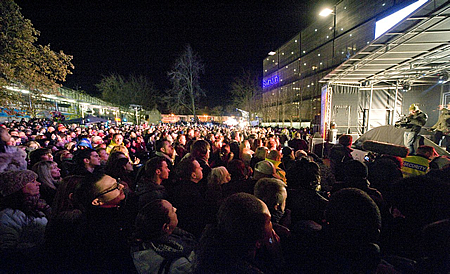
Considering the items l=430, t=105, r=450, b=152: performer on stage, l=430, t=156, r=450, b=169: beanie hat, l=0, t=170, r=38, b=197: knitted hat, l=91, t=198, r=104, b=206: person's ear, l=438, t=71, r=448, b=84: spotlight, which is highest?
l=438, t=71, r=448, b=84: spotlight

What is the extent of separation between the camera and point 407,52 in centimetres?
692

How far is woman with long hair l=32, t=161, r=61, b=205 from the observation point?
9.01ft

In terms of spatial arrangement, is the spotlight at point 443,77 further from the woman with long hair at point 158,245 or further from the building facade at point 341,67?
the woman with long hair at point 158,245

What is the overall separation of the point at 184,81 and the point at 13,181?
105 feet

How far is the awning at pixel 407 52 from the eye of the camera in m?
4.74

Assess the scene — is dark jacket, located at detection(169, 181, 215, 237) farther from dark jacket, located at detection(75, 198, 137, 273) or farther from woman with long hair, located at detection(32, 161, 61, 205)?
woman with long hair, located at detection(32, 161, 61, 205)

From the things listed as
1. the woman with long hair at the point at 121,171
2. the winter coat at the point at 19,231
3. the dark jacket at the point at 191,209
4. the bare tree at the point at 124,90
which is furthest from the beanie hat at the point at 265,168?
the bare tree at the point at 124,90

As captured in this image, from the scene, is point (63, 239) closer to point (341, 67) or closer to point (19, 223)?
point (19, 223)

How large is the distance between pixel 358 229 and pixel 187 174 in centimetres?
191

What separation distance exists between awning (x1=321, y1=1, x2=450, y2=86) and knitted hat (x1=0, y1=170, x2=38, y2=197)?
712cm

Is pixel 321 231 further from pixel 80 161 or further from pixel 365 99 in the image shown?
pixel 365 99

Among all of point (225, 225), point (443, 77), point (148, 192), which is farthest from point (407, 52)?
point (148, 192)

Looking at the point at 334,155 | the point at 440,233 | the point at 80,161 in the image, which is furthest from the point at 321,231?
the point at 334,155

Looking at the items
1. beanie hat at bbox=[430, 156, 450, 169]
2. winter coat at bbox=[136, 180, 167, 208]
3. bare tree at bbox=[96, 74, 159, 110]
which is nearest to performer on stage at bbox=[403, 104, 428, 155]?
beanie hat at bbox=[430, 156, 450, 169]
